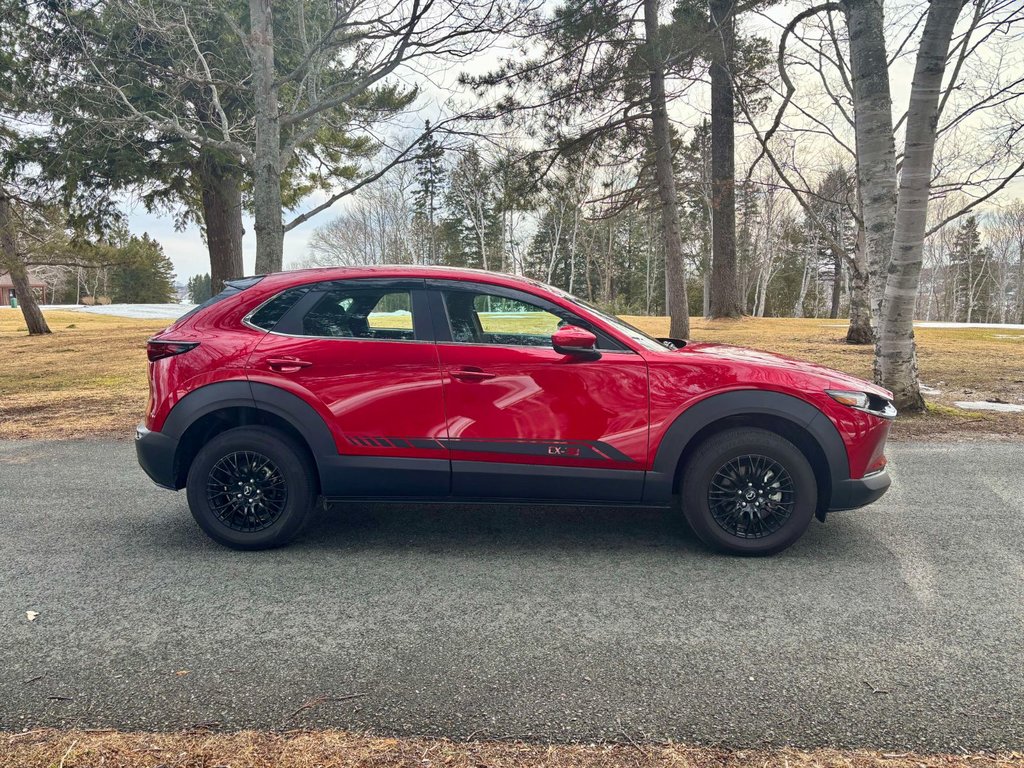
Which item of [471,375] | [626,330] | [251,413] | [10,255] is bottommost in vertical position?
[251,413]

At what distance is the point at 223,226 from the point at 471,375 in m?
15.6

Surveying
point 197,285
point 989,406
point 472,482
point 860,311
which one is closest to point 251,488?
point 472,482

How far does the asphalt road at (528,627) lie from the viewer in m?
2.21

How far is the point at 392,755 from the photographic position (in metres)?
2.00

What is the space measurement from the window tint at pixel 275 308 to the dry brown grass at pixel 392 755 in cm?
229

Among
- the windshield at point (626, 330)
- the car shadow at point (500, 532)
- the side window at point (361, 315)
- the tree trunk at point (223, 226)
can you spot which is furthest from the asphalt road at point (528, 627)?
the tree trunk at point (223, 226)

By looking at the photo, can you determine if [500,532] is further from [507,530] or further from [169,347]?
[169,347]

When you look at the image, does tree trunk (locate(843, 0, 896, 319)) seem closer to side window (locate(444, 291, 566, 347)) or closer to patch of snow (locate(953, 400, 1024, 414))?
patch of snow (locate(953, 400, 1024, 414))

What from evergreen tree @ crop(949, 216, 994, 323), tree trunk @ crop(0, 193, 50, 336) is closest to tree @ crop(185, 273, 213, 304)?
tree trunk @ crop(0, 193, 50, 336)

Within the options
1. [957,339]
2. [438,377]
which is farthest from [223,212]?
[957,339]

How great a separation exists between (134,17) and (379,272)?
29.3 feet

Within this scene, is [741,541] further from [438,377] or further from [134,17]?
[134,17]

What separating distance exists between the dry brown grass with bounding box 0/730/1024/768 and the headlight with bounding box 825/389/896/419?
1.88 m

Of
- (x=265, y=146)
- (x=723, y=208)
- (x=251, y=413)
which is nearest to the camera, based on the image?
(x=251, y=413)
